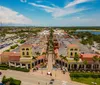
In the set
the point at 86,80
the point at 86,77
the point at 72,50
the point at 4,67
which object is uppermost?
the point at 72,50

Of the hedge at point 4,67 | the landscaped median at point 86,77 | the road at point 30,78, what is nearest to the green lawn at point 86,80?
the landscaped median at point 86,77

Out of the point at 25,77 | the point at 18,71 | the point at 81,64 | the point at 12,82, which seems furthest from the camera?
the point at 81,64

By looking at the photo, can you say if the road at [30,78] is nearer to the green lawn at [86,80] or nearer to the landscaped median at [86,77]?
the green lawn at [86,80]

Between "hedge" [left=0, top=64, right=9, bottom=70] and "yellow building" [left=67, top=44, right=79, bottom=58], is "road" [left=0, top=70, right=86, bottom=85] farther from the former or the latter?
"yellow building" [left=67, top=44, right=79, bottom=58]

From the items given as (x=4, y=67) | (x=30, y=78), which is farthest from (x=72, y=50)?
(x=4, y=67)

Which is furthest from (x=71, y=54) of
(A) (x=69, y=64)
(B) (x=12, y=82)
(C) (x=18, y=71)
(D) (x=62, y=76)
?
(B) (x=12, y=82)

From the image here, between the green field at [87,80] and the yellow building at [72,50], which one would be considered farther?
Result: the yellow building at [72,50]

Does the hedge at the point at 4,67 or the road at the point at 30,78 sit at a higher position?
the hedge at the point at 4,67

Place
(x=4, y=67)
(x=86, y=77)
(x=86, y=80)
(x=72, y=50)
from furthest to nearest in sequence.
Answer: (x=72, y=50) < (x=4, y=67) < (x=86, y=77) < (x=86, y=80)

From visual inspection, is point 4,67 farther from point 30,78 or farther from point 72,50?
point 72,50

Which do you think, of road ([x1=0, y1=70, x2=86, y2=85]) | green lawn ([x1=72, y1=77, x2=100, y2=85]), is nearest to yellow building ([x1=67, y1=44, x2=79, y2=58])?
green lawn ([x1=72, y1=77, x2=100, y2=85])

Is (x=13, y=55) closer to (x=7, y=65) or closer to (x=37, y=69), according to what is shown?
(x=7, y=65)
